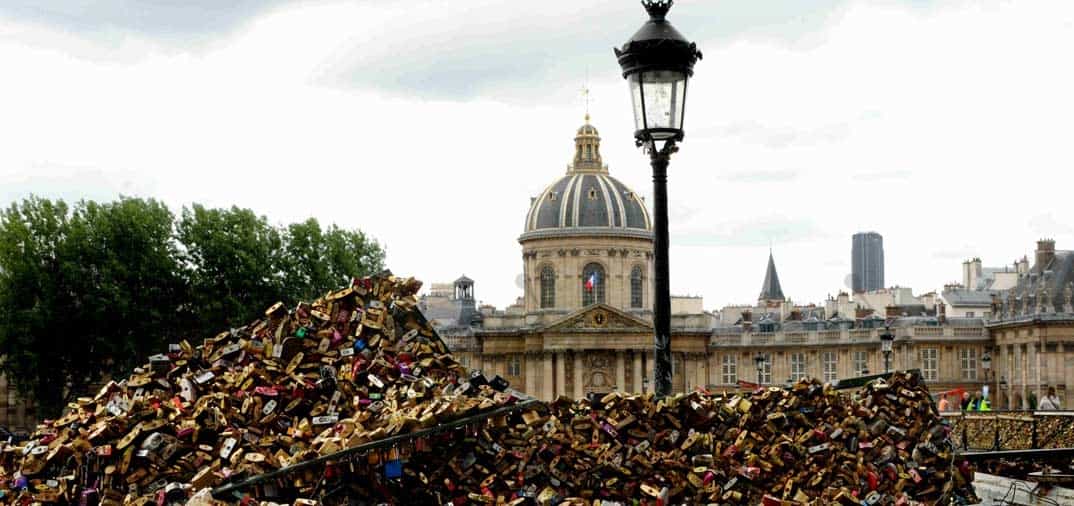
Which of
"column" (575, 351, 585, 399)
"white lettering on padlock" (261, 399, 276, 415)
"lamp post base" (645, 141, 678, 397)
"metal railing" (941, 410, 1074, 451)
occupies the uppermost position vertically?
"lamp post base" (645, 141, 678, 397)

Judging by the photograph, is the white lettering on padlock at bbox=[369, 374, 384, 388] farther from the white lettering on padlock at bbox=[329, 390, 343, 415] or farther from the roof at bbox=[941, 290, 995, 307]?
the roof at bbox=[941, 290, 995, 307]

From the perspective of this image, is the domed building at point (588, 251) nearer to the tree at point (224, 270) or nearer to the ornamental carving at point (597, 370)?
the ornamental carving at point (597, 370)

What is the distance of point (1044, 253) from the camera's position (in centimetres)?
7831

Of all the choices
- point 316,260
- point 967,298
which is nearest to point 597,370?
point 967,298

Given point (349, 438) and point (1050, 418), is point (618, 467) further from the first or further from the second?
point (1050, 418)

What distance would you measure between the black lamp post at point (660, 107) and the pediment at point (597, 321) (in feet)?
266

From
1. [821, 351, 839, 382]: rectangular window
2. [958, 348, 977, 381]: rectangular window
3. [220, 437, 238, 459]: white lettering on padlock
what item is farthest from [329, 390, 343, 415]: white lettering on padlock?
[821, 351, 839, 382]: rectangular window

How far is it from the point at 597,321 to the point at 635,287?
21.2 feet

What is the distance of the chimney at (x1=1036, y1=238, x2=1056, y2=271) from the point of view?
78.0 meters

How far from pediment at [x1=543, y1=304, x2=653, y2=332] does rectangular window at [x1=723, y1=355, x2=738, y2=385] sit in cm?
565

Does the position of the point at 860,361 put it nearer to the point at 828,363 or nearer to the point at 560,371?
the point at 828,363

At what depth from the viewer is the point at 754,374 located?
90375mm

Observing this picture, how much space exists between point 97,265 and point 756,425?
41.7m

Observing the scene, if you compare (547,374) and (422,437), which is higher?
(422,437)
